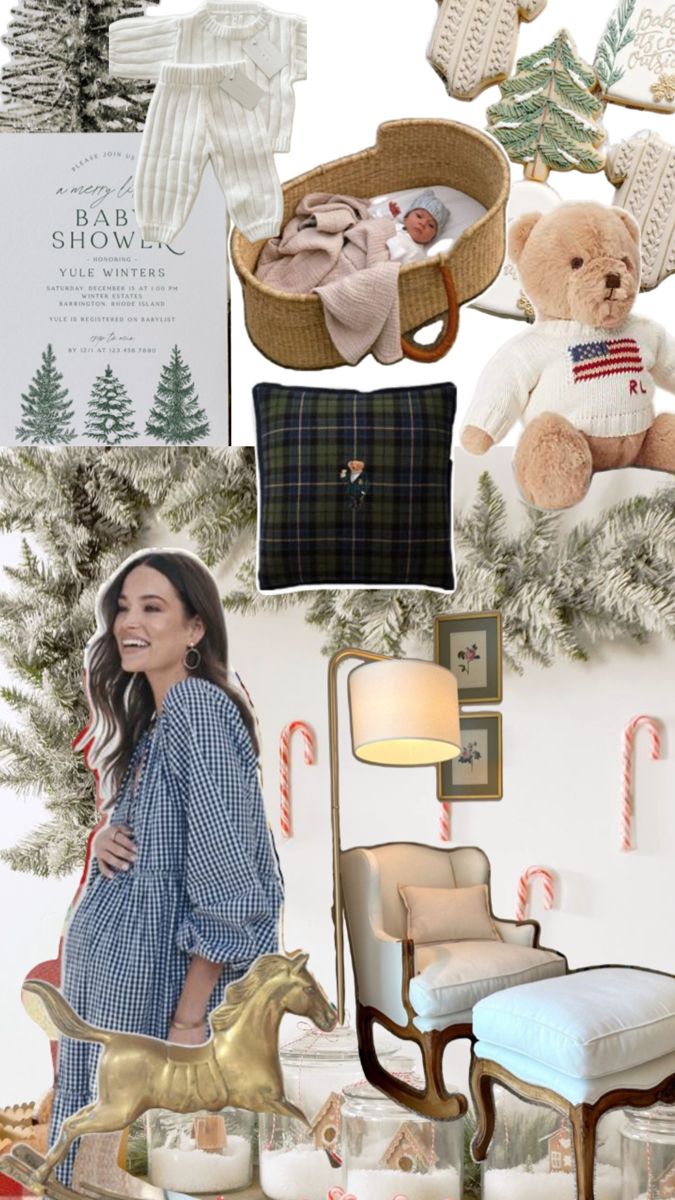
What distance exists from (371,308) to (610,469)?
777mm

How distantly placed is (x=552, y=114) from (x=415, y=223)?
503mm

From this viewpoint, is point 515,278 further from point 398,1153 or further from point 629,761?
point 398,1153

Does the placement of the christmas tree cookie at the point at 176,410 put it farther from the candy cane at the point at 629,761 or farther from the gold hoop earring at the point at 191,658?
the candy cane at the point at 629,761

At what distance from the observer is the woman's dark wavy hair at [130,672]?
3.46 metres

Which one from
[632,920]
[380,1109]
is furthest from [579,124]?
[380,1109]

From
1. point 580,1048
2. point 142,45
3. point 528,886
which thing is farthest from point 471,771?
point 142,45

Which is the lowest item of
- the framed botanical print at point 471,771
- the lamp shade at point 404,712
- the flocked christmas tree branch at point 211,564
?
the framed botanical print at point 471,771

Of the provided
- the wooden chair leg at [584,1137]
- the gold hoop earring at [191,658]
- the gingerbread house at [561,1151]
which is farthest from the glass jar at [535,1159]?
the gold hoop earring at [191,658]

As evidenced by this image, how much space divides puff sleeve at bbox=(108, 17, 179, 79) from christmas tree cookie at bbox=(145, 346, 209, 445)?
772mm

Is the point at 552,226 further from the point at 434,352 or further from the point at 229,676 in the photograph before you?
the point at 229,676

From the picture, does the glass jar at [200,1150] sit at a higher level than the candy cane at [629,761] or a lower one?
lower

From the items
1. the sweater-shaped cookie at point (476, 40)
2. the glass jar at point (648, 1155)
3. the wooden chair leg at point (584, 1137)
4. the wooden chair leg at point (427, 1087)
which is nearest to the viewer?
the wooden chair leg at point (584, 1137)

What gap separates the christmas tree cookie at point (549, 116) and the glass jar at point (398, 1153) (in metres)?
2.23

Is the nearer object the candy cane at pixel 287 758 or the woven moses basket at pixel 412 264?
the candy cane at pixel 287 758
